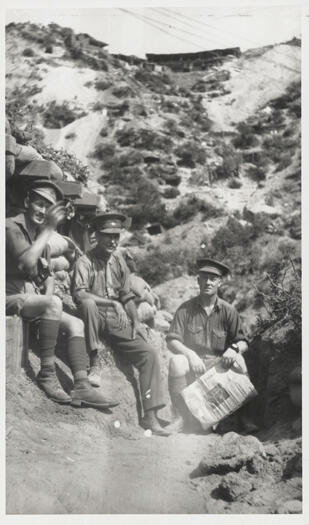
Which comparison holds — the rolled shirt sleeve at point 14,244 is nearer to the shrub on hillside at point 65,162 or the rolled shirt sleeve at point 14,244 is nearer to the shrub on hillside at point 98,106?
the shrub on hillside at point 65,162

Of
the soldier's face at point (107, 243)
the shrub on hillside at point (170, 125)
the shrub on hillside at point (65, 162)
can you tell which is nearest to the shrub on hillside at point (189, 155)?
the shrub on hillside at point (170, 125)

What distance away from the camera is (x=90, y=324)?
6.51 meters

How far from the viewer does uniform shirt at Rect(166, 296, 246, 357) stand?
6.90 meters

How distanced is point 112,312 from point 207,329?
3.65 ft

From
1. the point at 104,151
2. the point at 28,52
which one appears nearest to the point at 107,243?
the point at 104,151

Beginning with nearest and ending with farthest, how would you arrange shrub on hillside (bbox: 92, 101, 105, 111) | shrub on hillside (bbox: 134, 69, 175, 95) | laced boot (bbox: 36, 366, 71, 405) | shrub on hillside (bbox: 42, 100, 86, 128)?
laced boot (bbox: 36, 366, 71, 405), shrub on hillside (bbox: 42, 100, 86, 128), shrub on hillside (bbox: 92, 101, 105, 111), shrub on hillside (bbox: 134, 69, 175, 95)

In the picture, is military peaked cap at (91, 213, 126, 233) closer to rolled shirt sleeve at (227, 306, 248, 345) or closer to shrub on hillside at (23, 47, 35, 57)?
rolled shirt sleeve at (227, 306, 248, 345)

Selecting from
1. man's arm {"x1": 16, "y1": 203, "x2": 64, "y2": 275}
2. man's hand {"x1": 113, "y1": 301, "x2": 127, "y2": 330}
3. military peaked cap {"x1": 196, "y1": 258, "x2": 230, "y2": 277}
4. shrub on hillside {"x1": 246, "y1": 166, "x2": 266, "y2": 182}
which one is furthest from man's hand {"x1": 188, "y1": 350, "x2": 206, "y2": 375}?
shrub on hillside {"x1": 246, "y1": 166, "x2": 266, "y2": 182}

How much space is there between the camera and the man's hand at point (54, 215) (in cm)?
631

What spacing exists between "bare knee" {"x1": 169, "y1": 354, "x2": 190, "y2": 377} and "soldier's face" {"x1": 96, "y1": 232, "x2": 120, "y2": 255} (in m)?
1.49

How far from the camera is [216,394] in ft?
21.5

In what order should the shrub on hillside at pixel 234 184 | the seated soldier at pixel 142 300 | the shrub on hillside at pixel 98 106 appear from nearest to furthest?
the seated soldier at pixel 142 300 < the shrub on hillside at pixel 234 184 < the shrub on hillside at pixel 98 106

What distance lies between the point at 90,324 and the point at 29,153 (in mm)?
2280

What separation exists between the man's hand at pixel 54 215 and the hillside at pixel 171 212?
57.1 inches
